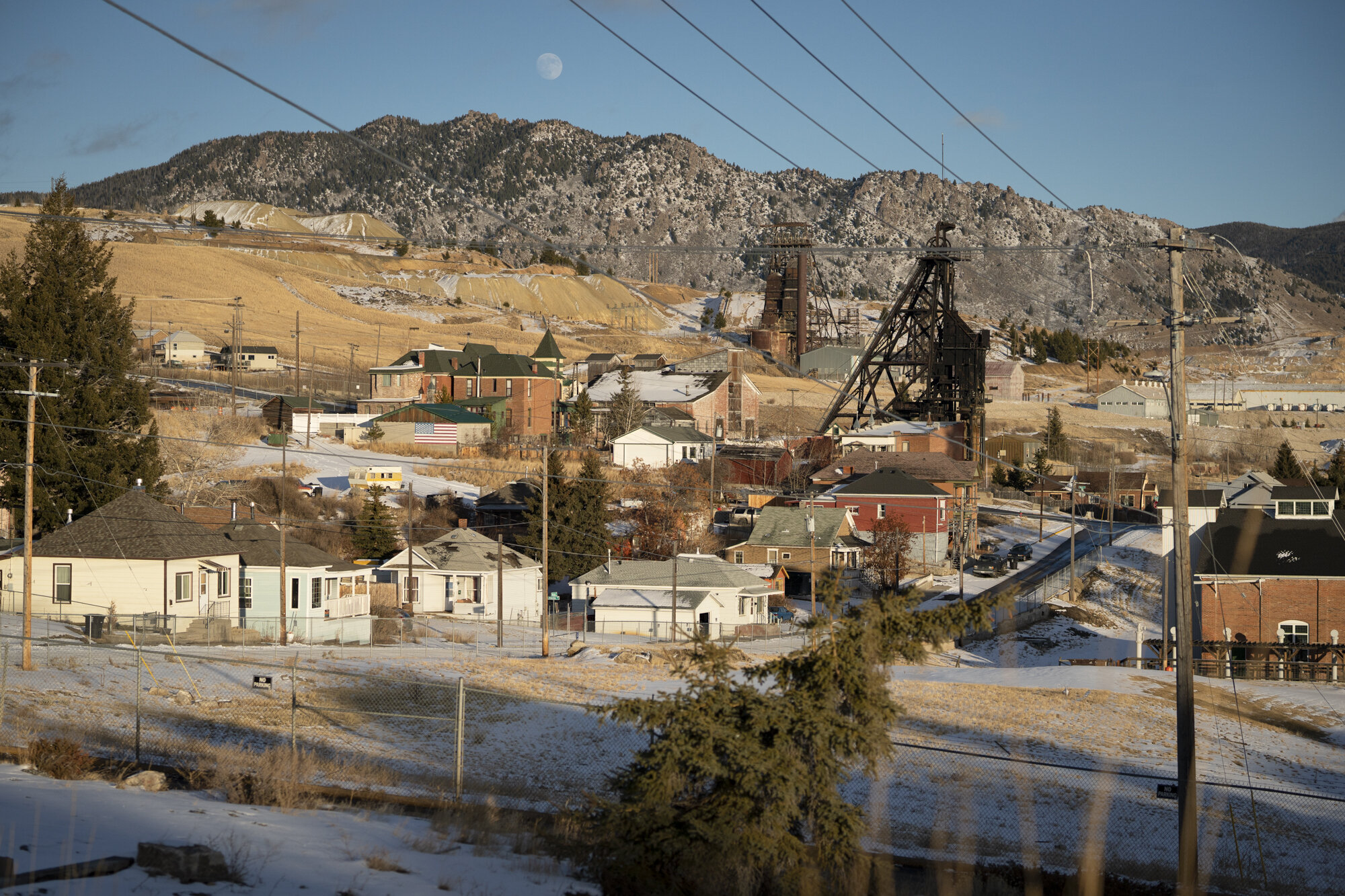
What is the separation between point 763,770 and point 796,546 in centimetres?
4924

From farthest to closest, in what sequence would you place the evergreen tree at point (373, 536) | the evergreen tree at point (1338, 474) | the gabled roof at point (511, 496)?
the evergreen tree at point (1338, 474) → the gabled roof at point (511, 496) → the evergreen tree at point (373, 536)

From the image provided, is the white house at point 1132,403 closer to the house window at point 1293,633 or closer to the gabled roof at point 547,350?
the gabled roof at point 547,350

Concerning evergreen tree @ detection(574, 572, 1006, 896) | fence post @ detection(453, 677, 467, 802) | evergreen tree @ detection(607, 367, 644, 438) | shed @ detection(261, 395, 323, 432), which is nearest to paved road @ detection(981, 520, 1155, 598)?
evergreen tree @ detection(607, 367, 644, 438)

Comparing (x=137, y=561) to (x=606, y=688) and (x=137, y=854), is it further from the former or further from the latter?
(x=137, y=854)

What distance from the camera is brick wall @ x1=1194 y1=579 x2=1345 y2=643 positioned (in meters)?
40.5

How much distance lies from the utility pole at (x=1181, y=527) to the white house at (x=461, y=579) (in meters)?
35.8

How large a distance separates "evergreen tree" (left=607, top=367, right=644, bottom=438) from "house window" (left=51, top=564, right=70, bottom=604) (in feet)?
161

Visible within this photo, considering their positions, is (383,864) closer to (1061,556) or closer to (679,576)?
(679,576)

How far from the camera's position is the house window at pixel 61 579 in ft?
123

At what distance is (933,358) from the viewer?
8981 cm

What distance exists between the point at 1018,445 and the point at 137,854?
10390 centimetres

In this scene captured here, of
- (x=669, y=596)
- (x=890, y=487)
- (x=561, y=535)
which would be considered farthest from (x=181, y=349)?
(x=669, y=596)

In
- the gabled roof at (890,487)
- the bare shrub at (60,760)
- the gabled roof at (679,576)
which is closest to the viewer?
the bare shrub at (60,760)

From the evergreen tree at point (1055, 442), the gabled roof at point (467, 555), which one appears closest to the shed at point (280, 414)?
the gabled roof at point (467, 555)
